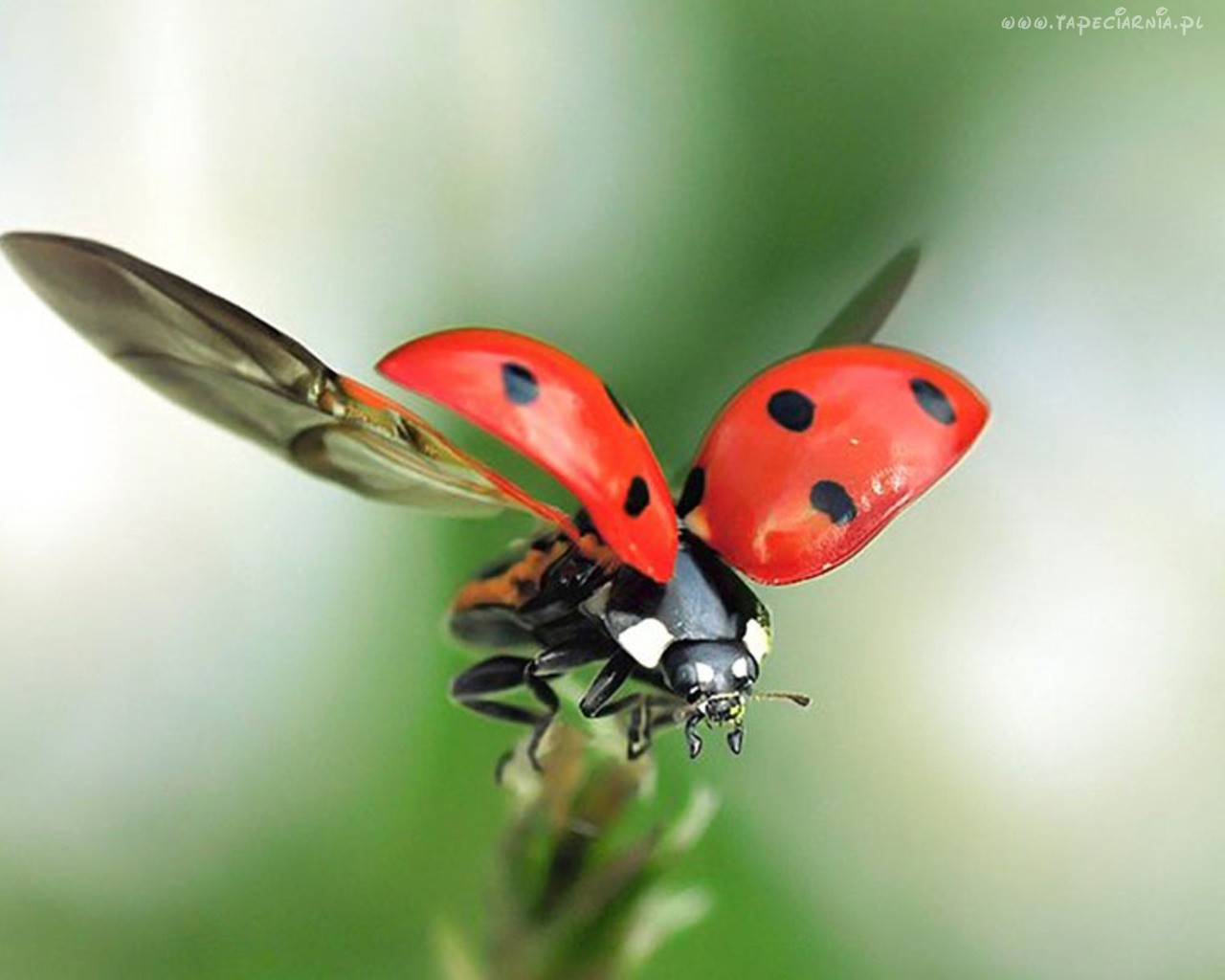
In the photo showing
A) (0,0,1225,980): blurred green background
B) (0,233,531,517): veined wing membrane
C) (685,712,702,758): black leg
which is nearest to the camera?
(0,233,531,517): veined wing membrane

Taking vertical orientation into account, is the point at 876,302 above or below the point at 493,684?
above

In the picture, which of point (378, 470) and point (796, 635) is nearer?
point (378, 470)

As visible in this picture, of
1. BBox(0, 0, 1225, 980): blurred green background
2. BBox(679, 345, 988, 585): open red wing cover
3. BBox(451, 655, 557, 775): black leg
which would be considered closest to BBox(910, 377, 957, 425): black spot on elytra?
BBox(679, 345, 988, 585): open red wing cover

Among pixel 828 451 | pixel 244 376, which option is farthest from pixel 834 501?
pixel 244 376

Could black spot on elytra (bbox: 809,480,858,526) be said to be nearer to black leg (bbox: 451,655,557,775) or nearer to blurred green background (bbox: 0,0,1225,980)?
black leg (bbox: 451,655,557,775)

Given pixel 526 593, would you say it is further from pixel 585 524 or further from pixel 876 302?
pixel 876 302

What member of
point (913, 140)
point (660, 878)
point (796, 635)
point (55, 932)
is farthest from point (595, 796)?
point (913, 140)

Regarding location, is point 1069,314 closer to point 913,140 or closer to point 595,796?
point 913,140
